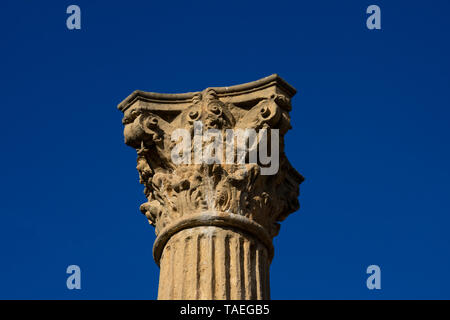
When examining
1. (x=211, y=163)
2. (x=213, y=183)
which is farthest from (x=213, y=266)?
(x=211, y=163)

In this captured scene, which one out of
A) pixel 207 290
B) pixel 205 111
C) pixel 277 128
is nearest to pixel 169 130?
pixel 205 111

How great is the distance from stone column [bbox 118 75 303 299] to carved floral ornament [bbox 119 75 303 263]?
2 centimetres

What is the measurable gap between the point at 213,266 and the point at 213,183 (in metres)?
1.38

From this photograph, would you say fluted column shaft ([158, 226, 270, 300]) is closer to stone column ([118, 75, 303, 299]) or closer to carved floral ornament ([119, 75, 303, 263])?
stone column ([118, 75, 303, 299])

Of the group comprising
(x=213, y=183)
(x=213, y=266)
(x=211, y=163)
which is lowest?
(x=213, y=266)

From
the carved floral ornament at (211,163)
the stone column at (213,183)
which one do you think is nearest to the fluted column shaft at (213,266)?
the stone column at (213,183)

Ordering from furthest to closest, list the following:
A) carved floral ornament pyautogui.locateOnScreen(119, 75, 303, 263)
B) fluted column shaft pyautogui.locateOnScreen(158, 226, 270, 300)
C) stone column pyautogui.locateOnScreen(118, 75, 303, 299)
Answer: carved floral ornament pyautogui.locateOnScreen(119, 75, 303, 263), stone column pyautogui.locateOnScreen(118, 75, 303, 299), fluted column shaft pyautogui.locateOnScreen(158, 226, 270, 300)

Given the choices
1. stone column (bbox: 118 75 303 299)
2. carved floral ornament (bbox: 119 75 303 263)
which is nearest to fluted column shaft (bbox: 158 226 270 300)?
stone column (bbox: 118 75 303 299)

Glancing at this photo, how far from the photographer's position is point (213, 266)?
13.8 metres

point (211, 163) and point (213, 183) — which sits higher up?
point (211, 163)

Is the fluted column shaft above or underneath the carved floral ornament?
underneath

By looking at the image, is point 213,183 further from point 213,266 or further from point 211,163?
point 213,266

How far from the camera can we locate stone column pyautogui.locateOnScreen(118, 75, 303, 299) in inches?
550
